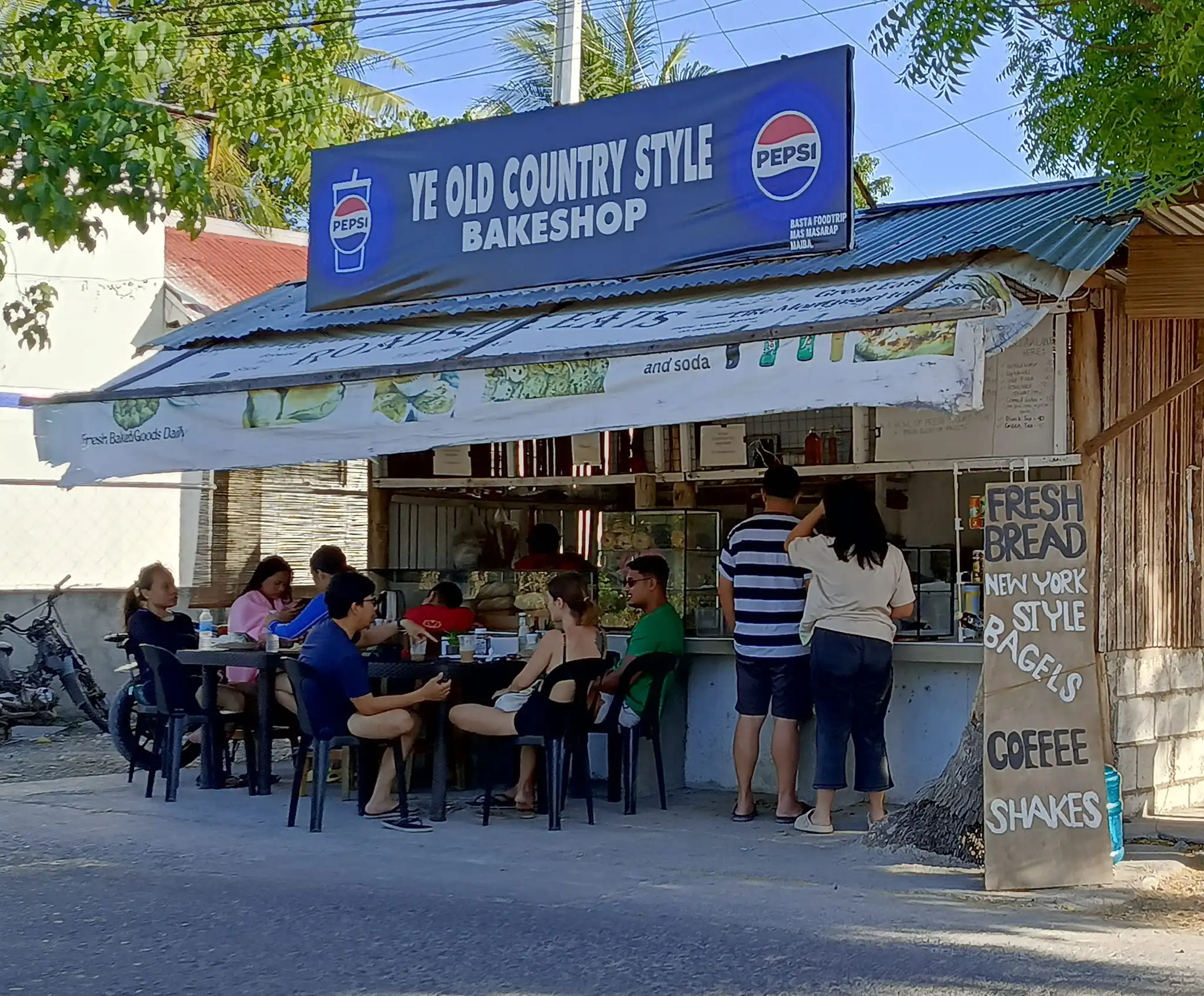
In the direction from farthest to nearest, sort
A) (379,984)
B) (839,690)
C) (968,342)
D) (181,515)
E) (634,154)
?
(181,515) < (634,154) < (839,690) < (968,342) < (379,984)

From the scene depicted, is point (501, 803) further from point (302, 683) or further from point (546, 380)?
point (546, 380)

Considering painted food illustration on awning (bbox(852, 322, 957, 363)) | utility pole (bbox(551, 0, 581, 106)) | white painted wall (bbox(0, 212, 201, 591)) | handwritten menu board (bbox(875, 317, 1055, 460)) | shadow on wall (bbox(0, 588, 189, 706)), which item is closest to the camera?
painted food illustration on awning (bbox(852, 322, 957, 363))

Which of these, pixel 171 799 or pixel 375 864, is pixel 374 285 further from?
pixel 375 864

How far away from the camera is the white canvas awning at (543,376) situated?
7070mm


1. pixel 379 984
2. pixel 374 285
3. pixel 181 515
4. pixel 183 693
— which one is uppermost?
pixel 374 285

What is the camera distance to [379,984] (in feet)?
17.4

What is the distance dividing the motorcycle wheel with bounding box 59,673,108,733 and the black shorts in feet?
22.4

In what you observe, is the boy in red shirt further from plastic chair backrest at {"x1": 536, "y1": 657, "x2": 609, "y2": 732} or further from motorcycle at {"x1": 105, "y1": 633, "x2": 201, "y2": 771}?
motorcycle at {"x1": 105, "y1": 633, "x2": 201, "y2": 771}

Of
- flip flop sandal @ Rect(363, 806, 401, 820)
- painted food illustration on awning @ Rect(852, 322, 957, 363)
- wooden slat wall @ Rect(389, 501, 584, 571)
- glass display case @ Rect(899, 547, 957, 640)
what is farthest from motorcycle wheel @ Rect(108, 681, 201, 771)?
painted food illustration on awning @ Rect(852, 322, 957, 363)

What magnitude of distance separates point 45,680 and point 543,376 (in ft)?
24.9

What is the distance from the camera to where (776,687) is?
8672mm

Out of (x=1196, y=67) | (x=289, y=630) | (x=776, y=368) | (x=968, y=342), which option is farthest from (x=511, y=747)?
(x=1196, y=67)

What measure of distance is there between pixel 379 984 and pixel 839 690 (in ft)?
11.7

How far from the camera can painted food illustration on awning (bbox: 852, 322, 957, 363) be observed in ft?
22.6
